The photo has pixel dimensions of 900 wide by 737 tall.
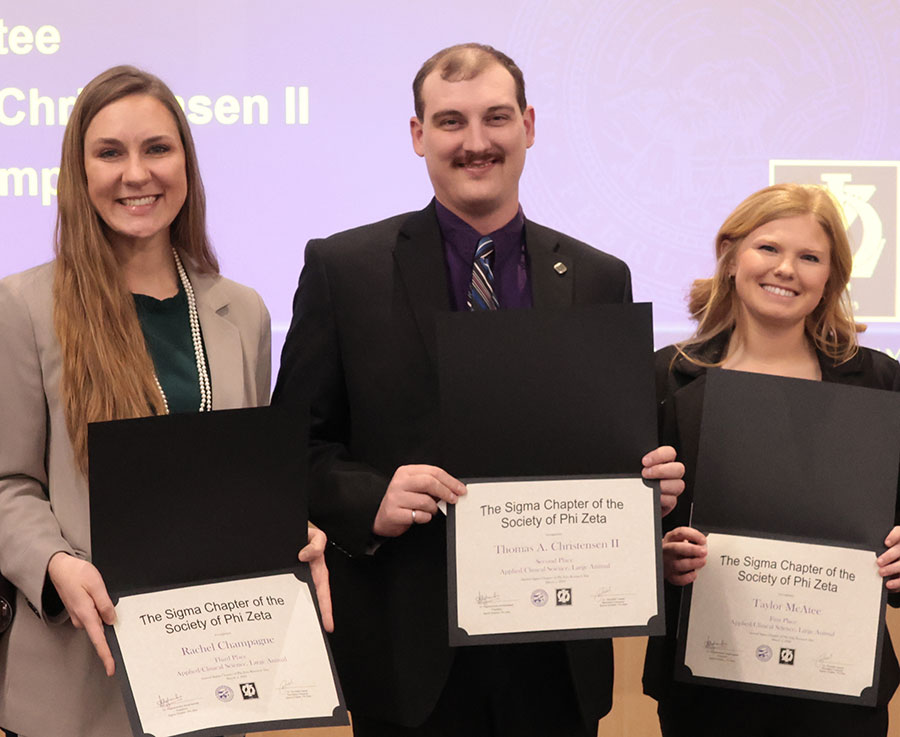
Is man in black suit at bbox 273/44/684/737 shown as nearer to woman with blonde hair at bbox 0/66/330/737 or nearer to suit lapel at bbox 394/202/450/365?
suit lapel at bbox 394/202/450/365

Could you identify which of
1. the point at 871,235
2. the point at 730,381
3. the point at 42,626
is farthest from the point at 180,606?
the point at 871,235

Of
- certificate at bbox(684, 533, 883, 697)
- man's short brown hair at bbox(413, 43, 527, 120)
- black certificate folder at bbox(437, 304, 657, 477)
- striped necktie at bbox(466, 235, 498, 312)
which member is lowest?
certificate at bbox(684, 533, 883, 697)

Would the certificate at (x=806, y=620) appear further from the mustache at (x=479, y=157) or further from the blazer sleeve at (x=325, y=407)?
the mustache at (x=479, y=157)

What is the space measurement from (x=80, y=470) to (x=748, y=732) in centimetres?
135

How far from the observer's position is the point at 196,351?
6.58 feet

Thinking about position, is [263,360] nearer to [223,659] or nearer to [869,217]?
[223,659]

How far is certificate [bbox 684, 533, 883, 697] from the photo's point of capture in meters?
2.01

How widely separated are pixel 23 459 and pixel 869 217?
269cm

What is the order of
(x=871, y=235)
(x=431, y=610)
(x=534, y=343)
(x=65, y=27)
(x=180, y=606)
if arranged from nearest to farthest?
(x=180, y=606), (x=534, y=343), (x=431, y=610), (x=65, y=27), (x=871, y=235)

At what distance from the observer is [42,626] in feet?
6.09

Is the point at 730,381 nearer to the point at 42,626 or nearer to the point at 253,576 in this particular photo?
the point at 253,576

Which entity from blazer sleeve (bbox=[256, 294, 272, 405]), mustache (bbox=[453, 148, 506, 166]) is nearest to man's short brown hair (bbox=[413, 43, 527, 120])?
mustache (bbox=[453, 148, 506, 166])

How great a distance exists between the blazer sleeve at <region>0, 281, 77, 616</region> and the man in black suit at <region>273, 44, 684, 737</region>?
1.54 feet

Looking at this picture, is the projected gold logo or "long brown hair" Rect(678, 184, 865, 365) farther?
the projected gold logo
